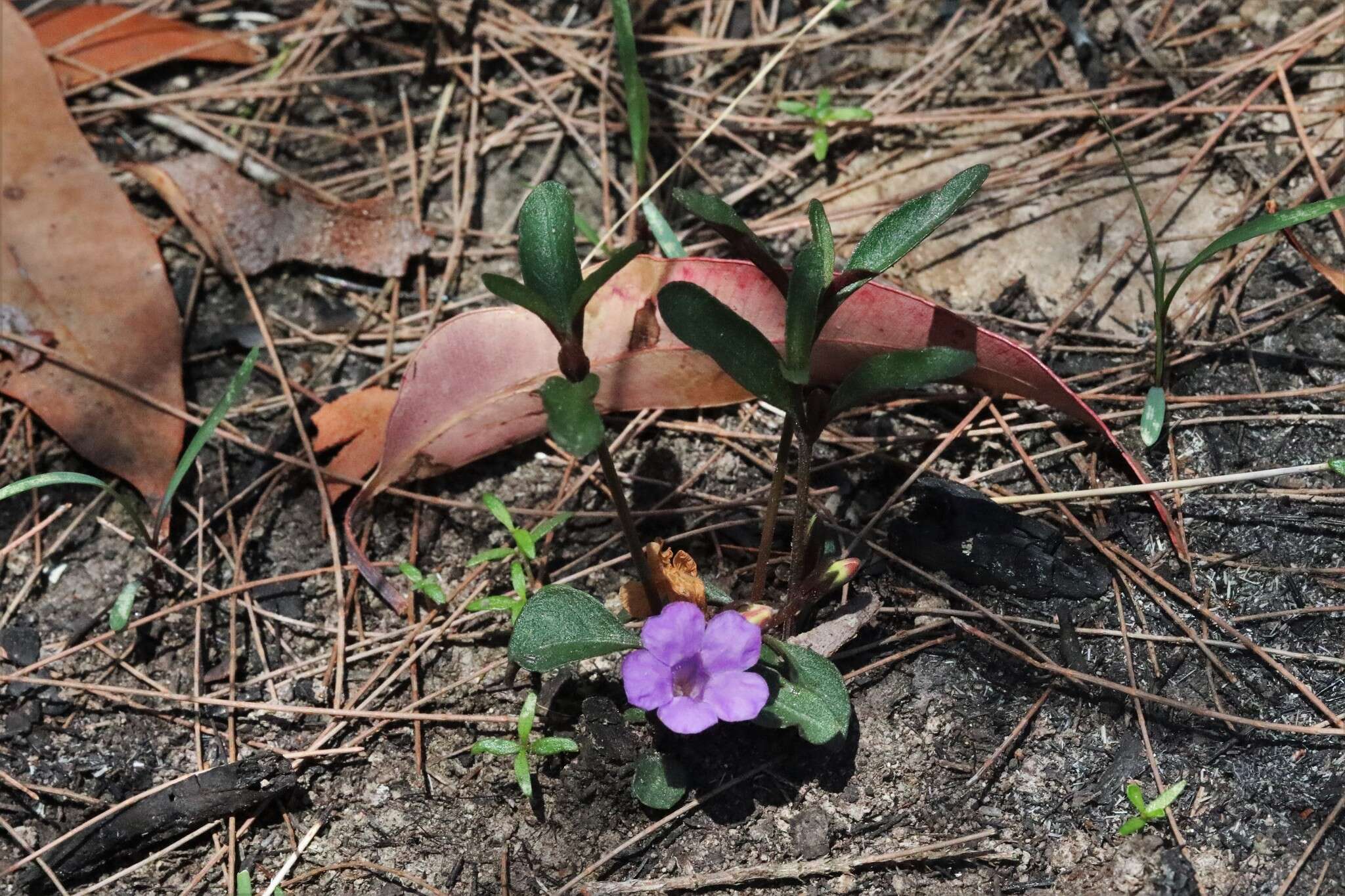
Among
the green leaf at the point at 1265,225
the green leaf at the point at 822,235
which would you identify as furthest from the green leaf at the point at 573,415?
the green leaf at the point at 1265,225

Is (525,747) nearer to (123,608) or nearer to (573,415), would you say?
(573,415)

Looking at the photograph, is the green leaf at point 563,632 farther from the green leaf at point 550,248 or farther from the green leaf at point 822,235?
the green leaf at point 822,235

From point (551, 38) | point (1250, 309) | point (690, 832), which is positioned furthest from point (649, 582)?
point (551, 38)

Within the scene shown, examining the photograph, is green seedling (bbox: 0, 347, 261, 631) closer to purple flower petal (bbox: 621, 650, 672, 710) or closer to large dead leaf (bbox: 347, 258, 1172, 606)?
large dead leaf (bbox: 347, 258, 1172, 606)

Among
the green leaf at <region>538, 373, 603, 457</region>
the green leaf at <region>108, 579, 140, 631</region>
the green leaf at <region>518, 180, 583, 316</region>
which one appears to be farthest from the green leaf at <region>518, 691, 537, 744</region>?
the green leaf at <region>108, 579, 140, 631</region>

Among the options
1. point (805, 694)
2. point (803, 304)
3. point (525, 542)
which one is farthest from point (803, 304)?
point (525, 542)

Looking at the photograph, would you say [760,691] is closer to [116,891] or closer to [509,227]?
[116,891]
